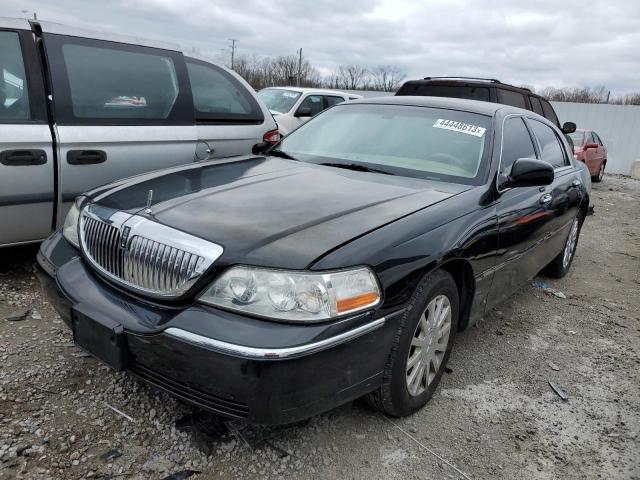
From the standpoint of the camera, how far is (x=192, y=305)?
1.99 metres

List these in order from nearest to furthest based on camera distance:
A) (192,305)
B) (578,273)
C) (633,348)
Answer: (192,305) < (633,348) < (578,273)

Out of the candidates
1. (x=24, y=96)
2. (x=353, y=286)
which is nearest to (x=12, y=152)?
(x=24, y=96)

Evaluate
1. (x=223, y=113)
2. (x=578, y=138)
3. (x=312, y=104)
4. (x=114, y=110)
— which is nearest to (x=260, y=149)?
(x=223, y=113)

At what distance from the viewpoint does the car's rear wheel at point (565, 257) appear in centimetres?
487

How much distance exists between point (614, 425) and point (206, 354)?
2.17 metres

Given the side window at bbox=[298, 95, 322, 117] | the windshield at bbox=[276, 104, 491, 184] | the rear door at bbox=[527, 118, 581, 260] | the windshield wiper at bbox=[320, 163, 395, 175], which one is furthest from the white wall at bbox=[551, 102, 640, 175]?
the windshield wiper at bbox=[320, 163, 395, 175]

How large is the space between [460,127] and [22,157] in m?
2.80

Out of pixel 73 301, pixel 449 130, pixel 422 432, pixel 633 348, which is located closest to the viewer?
pixel 73 301

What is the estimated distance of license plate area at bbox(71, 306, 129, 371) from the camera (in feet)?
6.61

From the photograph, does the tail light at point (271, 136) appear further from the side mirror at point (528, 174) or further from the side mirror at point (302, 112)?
the side mirror at point (302, 112)

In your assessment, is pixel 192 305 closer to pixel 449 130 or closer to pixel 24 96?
pixel 449 130

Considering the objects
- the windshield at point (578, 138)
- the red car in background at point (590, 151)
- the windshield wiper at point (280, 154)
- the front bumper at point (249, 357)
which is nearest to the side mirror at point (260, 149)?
the windshield wiper at point (280, 154)

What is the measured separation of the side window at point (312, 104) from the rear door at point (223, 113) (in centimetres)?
600

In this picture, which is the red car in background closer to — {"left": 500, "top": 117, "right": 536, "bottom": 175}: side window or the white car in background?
the white car in background
